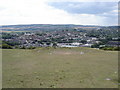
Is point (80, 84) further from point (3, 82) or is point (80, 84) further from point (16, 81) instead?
point (3, 82)

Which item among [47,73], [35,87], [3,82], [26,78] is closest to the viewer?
[35,87]

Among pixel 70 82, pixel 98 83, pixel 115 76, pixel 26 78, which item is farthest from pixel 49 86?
pixel 115 76

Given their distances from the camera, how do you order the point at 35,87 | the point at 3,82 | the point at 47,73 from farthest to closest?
1. the point at 47,73
2. the point at 3,82
3. the point at 35,87

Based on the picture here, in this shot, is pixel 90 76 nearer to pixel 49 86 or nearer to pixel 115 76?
pixel 115 76

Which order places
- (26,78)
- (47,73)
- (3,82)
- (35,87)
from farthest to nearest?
1. (47,73)
2. (26,78)
3. (3,82)
4. (35,87)

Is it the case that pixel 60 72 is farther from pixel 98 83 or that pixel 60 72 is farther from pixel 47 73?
pixel 98 83

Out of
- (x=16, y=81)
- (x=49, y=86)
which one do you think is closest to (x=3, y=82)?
(x=16, y=81)

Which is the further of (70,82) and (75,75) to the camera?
(75,75)

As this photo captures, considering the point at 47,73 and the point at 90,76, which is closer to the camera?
the point at 90,76
